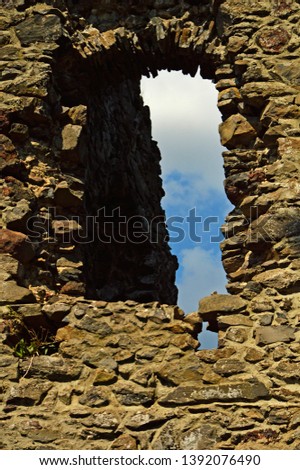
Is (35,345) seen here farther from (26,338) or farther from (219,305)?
(219,305)

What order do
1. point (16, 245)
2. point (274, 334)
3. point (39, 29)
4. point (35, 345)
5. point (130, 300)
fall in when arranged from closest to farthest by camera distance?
point (274, 334) < point (35, 345) < point (16, 245) < point (130, 300) < point (39, 29)

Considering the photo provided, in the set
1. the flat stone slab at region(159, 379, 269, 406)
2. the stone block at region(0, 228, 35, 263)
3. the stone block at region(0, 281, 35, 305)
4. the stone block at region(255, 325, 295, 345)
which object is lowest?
the flat stone slab at region(159, 379, 269, 406)

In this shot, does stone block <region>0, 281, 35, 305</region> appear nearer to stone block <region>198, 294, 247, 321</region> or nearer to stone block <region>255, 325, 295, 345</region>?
stone block <region>198, 294, 247, 321</region>

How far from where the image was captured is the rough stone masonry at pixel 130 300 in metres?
5.29

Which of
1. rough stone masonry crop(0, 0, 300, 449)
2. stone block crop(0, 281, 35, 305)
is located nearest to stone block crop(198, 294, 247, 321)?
rough stone masonry crop(0, 0, 300, 449)

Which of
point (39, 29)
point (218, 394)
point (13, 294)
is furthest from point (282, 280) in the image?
point (39, 29)

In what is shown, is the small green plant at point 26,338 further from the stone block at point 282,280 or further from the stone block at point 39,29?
the stone block at point 39,29

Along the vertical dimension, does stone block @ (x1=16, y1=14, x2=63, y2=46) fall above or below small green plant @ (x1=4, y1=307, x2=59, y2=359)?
above

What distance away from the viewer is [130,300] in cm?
631

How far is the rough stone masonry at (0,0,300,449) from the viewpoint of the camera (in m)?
5.29

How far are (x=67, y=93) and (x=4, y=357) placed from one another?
8.79 ft

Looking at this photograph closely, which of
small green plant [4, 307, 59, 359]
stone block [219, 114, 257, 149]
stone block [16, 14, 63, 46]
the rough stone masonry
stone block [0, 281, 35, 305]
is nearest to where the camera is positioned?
the rough stone masonry

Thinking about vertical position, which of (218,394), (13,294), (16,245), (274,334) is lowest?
(218,394)

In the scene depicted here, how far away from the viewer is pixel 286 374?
17.6ft
